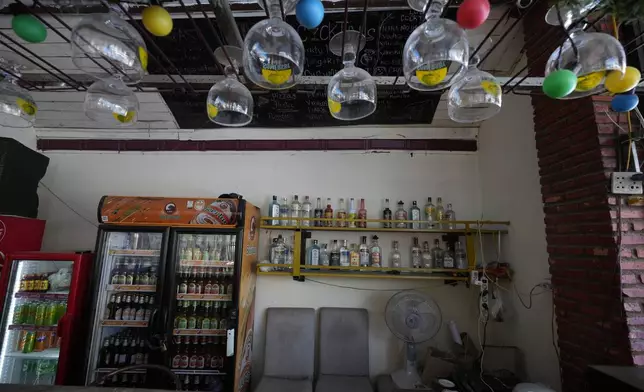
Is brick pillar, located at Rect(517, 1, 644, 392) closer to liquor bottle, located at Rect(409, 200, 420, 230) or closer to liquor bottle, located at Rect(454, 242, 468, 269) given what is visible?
liquor bottle, located at Rect(454, 242, 468, 269)

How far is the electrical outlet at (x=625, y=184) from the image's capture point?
1558mm

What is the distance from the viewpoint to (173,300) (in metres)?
2.49

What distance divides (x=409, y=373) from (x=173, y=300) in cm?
218

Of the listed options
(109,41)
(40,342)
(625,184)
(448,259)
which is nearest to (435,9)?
(109,41)

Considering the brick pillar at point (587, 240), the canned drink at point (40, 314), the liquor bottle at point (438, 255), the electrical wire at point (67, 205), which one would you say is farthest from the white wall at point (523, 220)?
the electrical wire at point (67, 205)

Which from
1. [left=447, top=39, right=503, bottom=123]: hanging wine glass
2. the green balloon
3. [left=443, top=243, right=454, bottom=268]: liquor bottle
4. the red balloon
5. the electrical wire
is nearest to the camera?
the red balloon

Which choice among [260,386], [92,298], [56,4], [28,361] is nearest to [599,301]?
[260,386]

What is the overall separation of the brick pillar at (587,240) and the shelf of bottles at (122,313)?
3015mm

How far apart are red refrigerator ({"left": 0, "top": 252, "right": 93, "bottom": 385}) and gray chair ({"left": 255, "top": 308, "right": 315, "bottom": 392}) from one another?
1559 mm

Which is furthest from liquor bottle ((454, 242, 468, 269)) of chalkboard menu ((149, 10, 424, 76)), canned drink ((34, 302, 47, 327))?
canned drink ((34, 302, 47, 327))

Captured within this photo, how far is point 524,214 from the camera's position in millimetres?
2389

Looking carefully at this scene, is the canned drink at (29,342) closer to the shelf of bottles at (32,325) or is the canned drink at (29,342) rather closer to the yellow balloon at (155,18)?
the shelf of bottles at (32,325)

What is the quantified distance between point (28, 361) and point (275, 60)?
3.68 meters

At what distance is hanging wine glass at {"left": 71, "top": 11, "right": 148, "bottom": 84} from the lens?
0.91m
